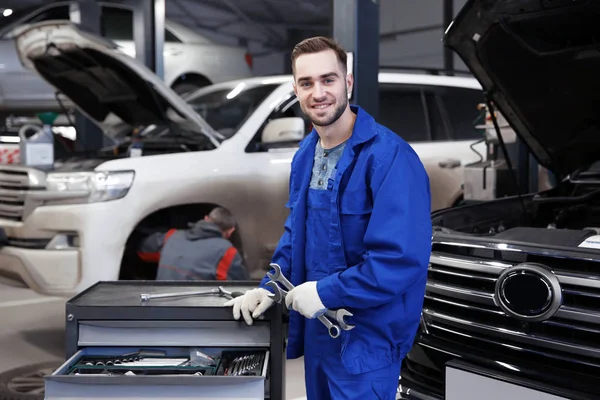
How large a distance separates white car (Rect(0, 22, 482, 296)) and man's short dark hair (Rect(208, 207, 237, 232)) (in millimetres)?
185

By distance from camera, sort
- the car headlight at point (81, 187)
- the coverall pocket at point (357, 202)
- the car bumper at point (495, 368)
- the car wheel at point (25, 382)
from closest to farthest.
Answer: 1. the coverall pocket at point (357, 202)
2. the car bumper at point (495, 368)
3. the car wheel at point (25, 382)
4. the car headlight at point (81, 187)

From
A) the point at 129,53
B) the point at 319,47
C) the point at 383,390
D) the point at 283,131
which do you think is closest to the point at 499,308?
the point at 383,390

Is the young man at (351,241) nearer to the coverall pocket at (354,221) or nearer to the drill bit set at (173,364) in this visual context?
the coverall pocket at (354,221)


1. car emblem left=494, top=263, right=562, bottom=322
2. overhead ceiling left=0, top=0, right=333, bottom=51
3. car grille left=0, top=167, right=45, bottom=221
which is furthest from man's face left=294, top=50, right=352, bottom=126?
overhead ceiling left=0, top=0, right=333, bottom=51

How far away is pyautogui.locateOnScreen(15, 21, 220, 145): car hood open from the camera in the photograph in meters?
4.04

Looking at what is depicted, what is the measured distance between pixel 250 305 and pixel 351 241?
30 centimetres

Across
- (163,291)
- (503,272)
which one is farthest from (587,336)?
(163,291)

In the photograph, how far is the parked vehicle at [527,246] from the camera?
1.97m

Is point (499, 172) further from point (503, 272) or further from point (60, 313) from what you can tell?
point (60, 313)

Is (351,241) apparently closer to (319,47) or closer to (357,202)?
(357,202)

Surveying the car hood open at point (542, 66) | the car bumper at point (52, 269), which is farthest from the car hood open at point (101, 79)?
the car hood open at point (542, 66)

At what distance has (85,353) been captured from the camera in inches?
68.4

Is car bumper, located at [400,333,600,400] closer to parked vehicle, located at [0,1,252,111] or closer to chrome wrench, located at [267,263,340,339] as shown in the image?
chrome wrench, located at [267,263,340,339]

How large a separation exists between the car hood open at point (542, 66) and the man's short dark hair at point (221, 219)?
180cm
